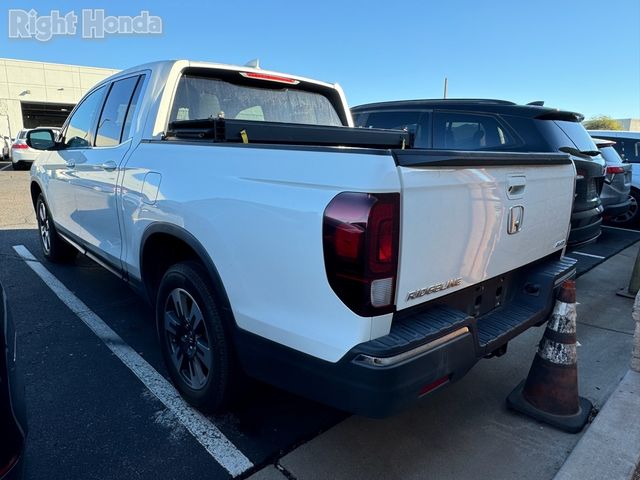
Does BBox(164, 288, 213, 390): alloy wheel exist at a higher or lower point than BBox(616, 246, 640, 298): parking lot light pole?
higher

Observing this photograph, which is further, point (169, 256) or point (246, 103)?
point (246, 103)

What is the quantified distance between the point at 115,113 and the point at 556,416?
384 centimetres

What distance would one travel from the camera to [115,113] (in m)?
3.80

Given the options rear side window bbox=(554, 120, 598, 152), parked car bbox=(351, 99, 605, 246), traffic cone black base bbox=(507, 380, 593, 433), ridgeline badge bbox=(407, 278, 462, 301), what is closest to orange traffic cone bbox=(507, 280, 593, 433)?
traffic cone black base bbox=(507, 380, 593, 433)

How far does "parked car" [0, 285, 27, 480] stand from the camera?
144 cm

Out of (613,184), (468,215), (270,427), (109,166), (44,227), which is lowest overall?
(270,427)

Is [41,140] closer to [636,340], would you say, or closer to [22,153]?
[636,340]

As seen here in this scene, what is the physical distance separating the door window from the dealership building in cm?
3284

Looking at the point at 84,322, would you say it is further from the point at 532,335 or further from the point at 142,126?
the point at 532,335

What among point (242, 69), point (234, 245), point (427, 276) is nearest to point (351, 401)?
point (427, 276)

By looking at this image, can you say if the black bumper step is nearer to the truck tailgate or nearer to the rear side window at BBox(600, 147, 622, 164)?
the truck tailgate

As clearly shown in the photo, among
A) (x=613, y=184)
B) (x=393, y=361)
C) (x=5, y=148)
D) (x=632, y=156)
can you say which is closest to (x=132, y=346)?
(x=393, y=361)

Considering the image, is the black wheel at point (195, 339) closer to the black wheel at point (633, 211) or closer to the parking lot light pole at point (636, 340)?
the parking lot light pole at point (636, 340)

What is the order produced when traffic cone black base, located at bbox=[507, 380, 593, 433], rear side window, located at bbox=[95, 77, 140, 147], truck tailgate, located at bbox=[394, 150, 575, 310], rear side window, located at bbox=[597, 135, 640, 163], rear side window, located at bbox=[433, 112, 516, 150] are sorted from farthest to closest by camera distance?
1. rear side window, located at bbox=[597, 135, 640, 163]
2. rear side window, located at bbox=[433, 112, 516, 150]
3. rear side window, located at bbox=[95, 77, 140, 147]
4. traffic cone black base, located at bbox=[507, 380, 593, 433]
5. truck tailgate, located at bbox=[394, 150, 575, 310]
